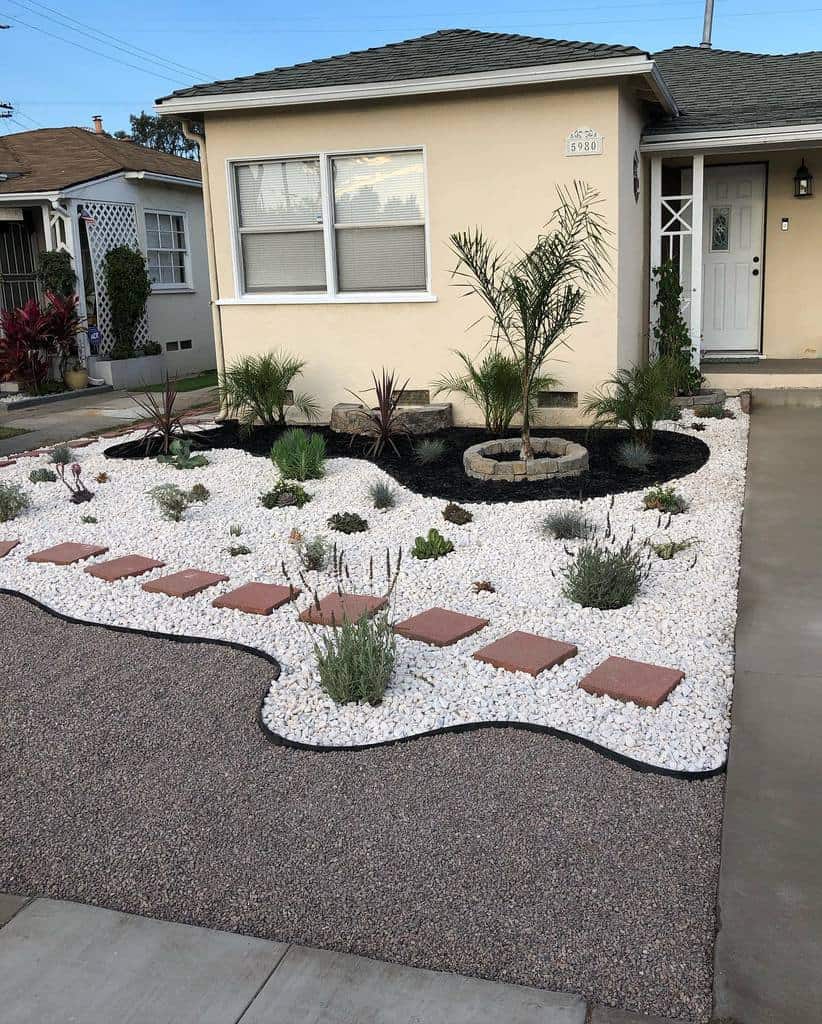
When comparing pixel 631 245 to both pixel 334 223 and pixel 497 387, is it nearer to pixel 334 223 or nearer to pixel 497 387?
pixel 497 387

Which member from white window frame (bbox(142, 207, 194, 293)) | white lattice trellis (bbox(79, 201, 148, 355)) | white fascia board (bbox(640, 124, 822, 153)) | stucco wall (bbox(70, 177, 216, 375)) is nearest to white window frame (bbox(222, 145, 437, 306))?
white fascia board (bbox(640, 124, 822, 153))

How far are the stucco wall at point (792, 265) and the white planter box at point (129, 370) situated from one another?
29.9 ft

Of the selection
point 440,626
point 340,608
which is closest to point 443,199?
point 340,608

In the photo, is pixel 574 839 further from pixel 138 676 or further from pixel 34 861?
pixel 138 676

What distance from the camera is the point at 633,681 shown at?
3.89m

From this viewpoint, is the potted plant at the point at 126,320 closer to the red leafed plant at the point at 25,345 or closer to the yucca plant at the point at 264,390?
the red leafed plant at the point at 25,345

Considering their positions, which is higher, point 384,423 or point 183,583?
point 384,423

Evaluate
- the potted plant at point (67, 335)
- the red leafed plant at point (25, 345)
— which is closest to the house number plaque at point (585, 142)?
the potted plant at point (67, 335)

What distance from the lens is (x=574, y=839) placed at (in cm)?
292

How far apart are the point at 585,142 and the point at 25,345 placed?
851 cm

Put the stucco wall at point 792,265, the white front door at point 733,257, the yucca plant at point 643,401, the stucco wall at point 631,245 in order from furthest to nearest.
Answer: the white front door at point 733,257, the stucco wall at point 792,265, the stucco wall at point 631,245, the yucca plant at point 643,401

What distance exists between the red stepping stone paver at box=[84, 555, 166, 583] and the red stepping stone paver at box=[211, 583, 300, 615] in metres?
0.70

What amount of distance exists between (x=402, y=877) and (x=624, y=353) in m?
7.63

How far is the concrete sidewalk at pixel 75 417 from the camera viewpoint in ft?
33.6
